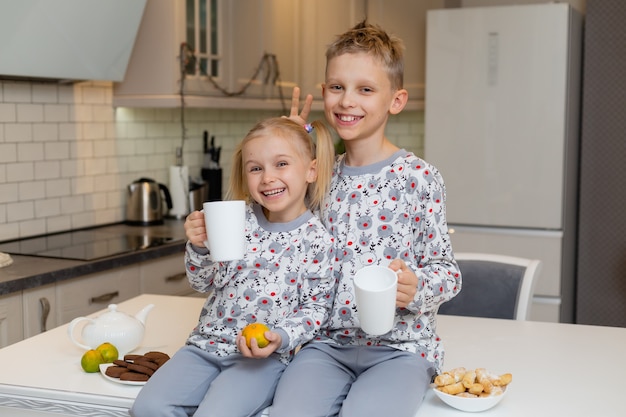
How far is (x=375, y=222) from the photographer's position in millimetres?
1705

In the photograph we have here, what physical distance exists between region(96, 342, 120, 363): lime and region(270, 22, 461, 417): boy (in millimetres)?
371

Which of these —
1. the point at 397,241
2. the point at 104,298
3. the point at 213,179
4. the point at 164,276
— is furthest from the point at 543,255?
the point at 397,241

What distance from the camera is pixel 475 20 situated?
4012 millimetres

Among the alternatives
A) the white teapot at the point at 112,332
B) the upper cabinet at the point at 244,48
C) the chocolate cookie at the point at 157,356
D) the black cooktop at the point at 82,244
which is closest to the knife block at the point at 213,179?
the upper cabinet at the point at 244,48

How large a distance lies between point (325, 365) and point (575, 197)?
2942mm

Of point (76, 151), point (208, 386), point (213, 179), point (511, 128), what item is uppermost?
point (511, 128)

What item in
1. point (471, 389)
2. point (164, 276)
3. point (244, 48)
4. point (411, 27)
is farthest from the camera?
point (411, 27)

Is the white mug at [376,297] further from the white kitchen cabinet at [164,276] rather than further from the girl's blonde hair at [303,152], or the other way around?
the white kitchen cabinet at [164,276]

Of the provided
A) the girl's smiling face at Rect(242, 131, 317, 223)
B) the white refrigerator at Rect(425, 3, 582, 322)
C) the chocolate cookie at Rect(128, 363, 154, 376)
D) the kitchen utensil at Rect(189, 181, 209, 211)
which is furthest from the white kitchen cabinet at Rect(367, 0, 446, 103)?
the chocolate cookie at Rect(128, 363, 154, 376)

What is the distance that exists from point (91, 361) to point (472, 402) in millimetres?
740

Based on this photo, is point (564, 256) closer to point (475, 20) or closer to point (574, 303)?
point (574, 303)

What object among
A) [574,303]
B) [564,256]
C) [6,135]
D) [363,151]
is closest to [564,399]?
[363,151]

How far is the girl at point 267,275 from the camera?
1.59 m

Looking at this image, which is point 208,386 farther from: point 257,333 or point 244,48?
point 244,48
